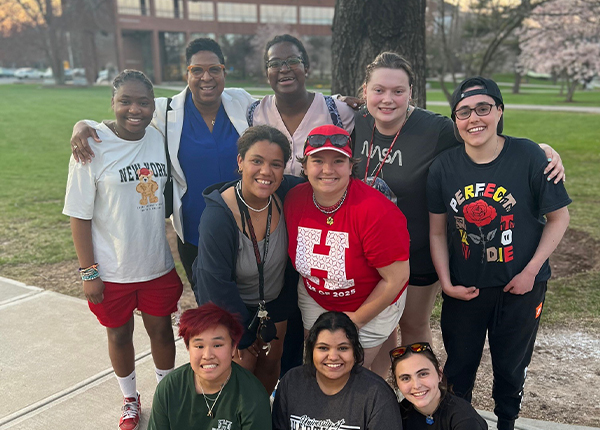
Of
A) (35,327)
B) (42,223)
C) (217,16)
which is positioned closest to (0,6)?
(217,16)

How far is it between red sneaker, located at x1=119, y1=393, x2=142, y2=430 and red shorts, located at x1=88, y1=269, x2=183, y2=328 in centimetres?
55

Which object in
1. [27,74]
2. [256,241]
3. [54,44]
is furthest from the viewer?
[27,74]

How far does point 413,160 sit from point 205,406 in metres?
1.68

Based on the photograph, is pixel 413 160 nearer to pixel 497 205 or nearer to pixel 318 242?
pixel 497 205

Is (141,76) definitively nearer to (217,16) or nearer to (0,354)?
(0,354)

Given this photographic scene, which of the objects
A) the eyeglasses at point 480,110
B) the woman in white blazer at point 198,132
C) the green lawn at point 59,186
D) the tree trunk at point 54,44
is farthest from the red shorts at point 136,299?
the tree trunk at point 54,44

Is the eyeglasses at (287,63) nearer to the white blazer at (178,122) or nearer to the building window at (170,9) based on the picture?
the white blazer at (178,122)

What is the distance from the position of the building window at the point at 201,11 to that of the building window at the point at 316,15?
33.8ft

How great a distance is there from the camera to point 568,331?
446 centimetres

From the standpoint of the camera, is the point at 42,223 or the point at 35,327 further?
the point at 42,223

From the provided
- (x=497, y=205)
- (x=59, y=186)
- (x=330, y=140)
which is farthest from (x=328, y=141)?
(x=59, y=186)

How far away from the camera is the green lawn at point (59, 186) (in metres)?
5.28

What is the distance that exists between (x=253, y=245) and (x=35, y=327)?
291cm

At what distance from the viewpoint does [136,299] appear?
3291 mm
